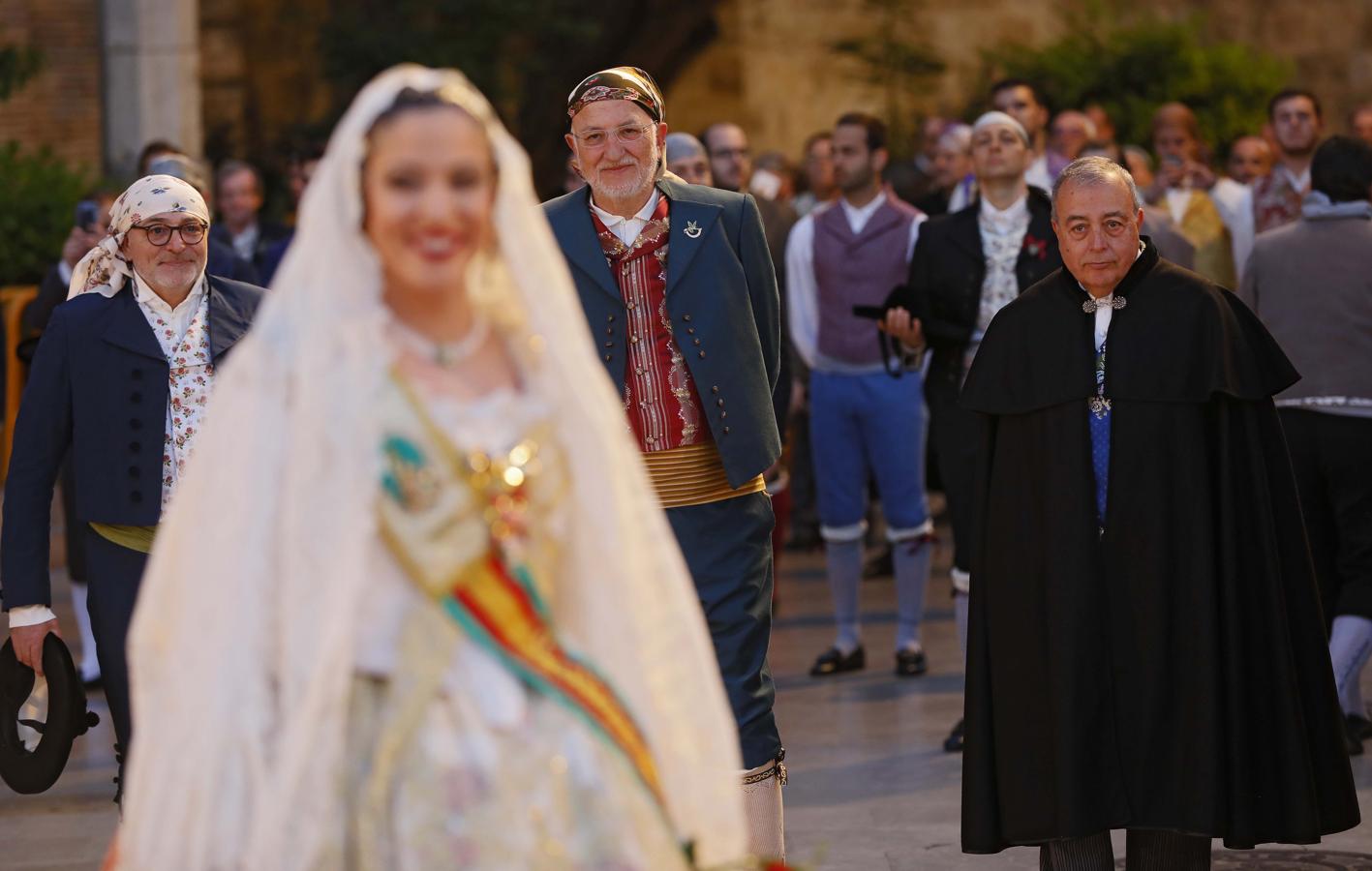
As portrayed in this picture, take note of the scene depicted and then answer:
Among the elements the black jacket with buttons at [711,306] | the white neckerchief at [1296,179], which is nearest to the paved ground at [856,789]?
the black jacket with buttons at [711,306]

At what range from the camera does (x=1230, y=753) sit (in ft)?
19.1

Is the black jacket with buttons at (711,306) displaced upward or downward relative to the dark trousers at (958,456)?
upward

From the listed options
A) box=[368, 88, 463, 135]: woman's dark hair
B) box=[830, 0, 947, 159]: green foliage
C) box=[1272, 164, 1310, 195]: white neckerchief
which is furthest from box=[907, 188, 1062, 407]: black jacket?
box=[830, 0, 947, 159]: green foliage

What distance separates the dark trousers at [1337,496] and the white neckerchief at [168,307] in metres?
4.08

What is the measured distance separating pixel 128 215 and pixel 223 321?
38 cm

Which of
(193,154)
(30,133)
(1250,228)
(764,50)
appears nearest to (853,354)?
(1250,228)

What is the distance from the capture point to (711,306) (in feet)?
20.4

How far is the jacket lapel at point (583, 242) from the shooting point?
625 centimetres

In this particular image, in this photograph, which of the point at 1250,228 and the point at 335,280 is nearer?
the point at 335,280

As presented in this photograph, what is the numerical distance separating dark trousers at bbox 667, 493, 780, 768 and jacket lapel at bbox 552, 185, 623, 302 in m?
0.65

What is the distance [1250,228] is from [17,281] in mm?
8226

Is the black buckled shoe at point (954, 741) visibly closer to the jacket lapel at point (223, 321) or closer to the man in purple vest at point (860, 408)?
the man in purple vest at point (860, 408)

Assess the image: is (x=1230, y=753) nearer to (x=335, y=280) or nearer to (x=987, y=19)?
(x=335, y=280)

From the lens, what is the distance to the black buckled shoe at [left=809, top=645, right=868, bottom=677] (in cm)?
1002
